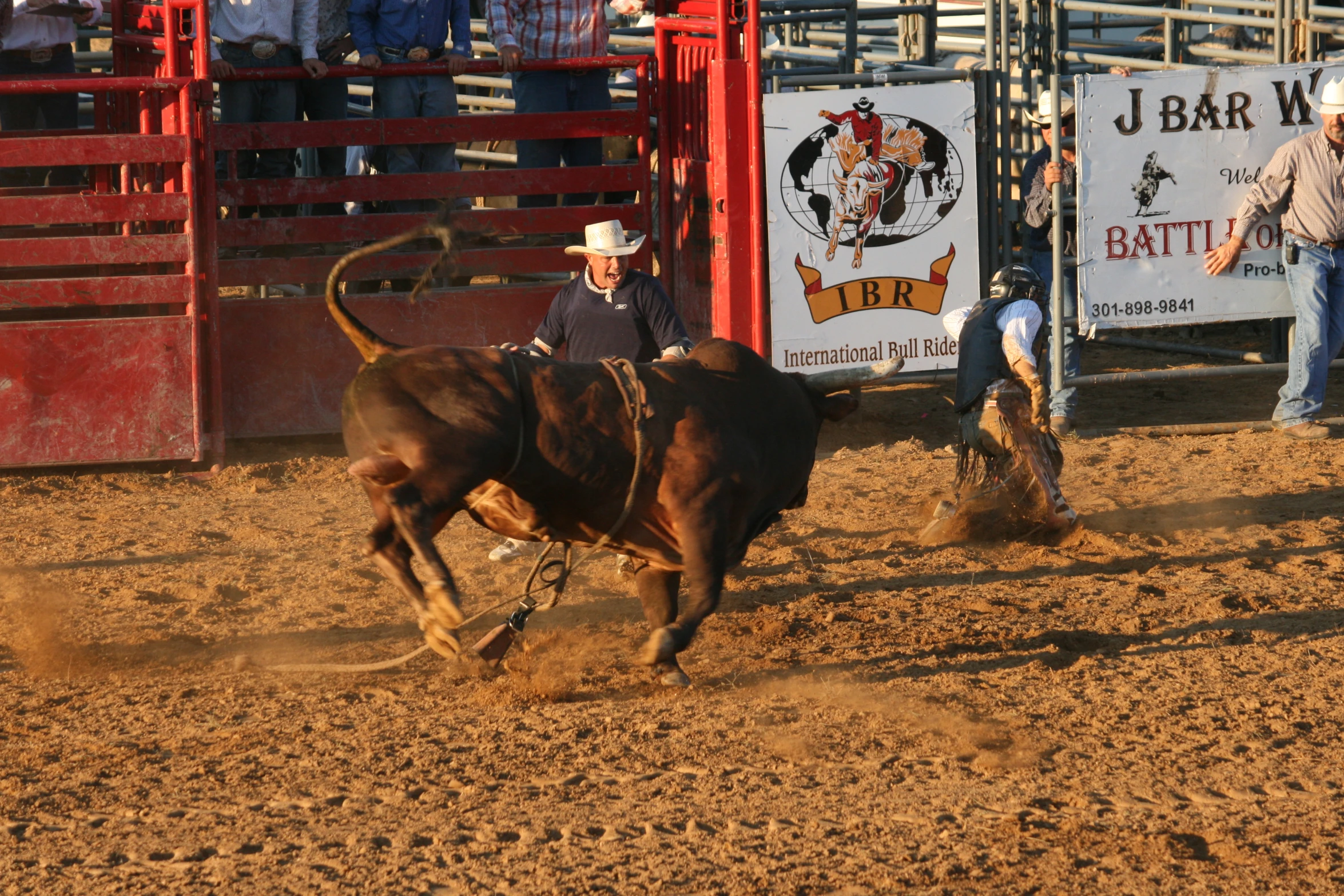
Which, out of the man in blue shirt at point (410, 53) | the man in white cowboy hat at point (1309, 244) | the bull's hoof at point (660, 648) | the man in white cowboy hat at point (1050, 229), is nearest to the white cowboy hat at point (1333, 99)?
the man in white cowboy hat at point (1309, 244)

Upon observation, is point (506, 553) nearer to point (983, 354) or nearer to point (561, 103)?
point (983, 354)

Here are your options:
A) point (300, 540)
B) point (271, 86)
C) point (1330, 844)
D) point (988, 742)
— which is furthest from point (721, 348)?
point (271, 86)

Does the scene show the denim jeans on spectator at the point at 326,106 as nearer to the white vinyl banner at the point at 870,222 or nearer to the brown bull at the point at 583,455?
the white vinyl banner at the point at 870,222

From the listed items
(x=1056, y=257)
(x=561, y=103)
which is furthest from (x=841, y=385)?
(x=561, y=103)

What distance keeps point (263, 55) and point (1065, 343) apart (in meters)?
5.10

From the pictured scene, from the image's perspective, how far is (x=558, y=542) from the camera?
15.8 ft

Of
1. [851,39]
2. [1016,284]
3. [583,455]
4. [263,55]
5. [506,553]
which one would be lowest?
[506,553]

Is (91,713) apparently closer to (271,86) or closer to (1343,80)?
(271,86)

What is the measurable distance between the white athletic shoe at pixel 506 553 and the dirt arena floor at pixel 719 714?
76mm

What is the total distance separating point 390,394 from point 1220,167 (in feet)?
20.3

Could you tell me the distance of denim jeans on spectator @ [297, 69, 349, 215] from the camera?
8.87 m

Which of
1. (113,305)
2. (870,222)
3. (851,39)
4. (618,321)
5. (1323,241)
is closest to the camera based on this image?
(618,321)

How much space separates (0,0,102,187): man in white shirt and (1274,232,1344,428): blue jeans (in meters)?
7.26

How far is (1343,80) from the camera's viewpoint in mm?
8359
